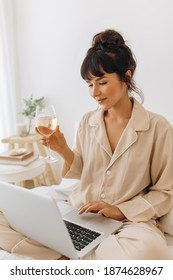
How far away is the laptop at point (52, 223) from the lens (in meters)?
0.93

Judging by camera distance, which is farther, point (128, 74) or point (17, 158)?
point (17, 158)

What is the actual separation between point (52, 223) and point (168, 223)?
0.56 m

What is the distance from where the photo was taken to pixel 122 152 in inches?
50.7

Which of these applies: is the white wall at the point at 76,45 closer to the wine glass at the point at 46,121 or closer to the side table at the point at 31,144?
the side table at the point at 31,144

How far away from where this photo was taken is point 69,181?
1939mm

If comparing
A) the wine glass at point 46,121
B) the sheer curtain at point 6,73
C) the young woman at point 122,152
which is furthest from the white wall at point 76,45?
the wine glass at point 46,121

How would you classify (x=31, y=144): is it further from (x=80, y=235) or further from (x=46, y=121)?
(x=80, y=235)

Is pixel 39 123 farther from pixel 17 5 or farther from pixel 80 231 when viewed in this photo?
pixel 17 5

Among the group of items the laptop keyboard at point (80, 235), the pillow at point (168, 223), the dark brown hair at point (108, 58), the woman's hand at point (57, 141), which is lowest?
the pillow at point (168, 223)

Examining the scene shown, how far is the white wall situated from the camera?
2.23 meters

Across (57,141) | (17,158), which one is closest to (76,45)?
(17,158)

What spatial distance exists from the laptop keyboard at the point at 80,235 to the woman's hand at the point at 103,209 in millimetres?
63

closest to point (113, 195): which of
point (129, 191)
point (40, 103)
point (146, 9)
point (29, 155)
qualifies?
point (129, 191)

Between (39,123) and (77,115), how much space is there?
5.51 ft
